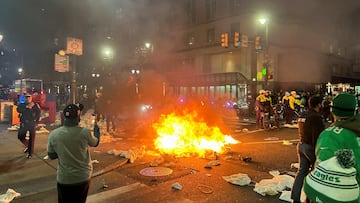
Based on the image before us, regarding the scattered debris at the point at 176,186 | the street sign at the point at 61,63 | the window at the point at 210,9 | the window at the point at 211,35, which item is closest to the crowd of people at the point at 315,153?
the scattered debris at the point at 176,186

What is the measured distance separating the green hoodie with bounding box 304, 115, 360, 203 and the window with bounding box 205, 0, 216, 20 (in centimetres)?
2712

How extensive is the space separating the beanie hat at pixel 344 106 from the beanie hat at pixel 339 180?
482 mm

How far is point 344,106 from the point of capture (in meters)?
2.18

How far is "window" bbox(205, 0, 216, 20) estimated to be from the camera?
28.0m

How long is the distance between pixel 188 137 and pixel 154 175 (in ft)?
8.24

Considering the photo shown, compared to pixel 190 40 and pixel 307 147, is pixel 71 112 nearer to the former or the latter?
pixel 307 147

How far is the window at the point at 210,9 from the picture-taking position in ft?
91.9

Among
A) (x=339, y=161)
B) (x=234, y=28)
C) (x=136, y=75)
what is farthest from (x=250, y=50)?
(x=339, y=161)

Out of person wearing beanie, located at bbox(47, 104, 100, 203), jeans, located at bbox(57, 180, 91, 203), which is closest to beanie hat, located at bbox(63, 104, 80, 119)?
person wearing beanie, located at bbox(47, 104, 100, 203)

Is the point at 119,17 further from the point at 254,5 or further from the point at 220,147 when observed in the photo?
the point at 254,5

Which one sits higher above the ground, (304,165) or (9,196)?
(304,165)

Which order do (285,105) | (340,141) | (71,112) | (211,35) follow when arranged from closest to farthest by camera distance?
(340,141), (71,112), (285,105), (211,35)

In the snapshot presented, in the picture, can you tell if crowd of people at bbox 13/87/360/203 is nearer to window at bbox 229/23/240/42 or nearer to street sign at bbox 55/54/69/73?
street sign at bbox 55/54/69/73

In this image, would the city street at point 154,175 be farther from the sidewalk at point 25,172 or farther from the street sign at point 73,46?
the street sign at point 73,46
